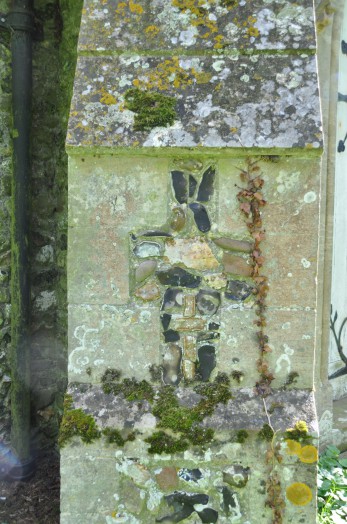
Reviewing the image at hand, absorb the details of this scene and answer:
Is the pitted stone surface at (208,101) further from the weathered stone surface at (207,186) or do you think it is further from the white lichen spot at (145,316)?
the white lichen spot at (145,316)

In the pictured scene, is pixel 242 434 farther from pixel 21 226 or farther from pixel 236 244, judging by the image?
pixel 21 226

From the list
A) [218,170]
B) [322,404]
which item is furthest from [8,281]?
[322,404]

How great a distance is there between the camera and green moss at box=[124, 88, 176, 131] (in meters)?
2.23

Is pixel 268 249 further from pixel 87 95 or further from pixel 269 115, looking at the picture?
pixel 87 95

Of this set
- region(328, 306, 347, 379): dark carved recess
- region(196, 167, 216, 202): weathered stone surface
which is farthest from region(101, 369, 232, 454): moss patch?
region(328, 306, 347, 379): dark carved recess

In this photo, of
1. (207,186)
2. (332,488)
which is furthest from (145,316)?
(332,488)

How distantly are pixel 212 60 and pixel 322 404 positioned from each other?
2806 mm

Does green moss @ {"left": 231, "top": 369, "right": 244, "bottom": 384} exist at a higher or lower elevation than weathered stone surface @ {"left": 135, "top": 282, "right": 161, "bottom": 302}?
lower

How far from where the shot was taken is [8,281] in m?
3.51

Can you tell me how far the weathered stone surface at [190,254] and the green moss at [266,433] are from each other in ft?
2.46

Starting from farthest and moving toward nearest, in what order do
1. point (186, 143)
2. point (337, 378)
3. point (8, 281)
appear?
point (337, 378), point (8, 281), point (186, 143)

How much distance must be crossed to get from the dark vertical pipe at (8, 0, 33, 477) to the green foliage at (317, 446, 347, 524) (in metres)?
1.97

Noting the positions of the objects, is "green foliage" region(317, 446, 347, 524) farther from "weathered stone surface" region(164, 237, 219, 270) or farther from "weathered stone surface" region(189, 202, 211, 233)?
"weathered stone surface" region(189, 202, 211, 233)

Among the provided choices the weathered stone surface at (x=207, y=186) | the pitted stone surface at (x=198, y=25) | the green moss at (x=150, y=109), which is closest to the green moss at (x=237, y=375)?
the weathered stone surface at (x=207, y=186)
